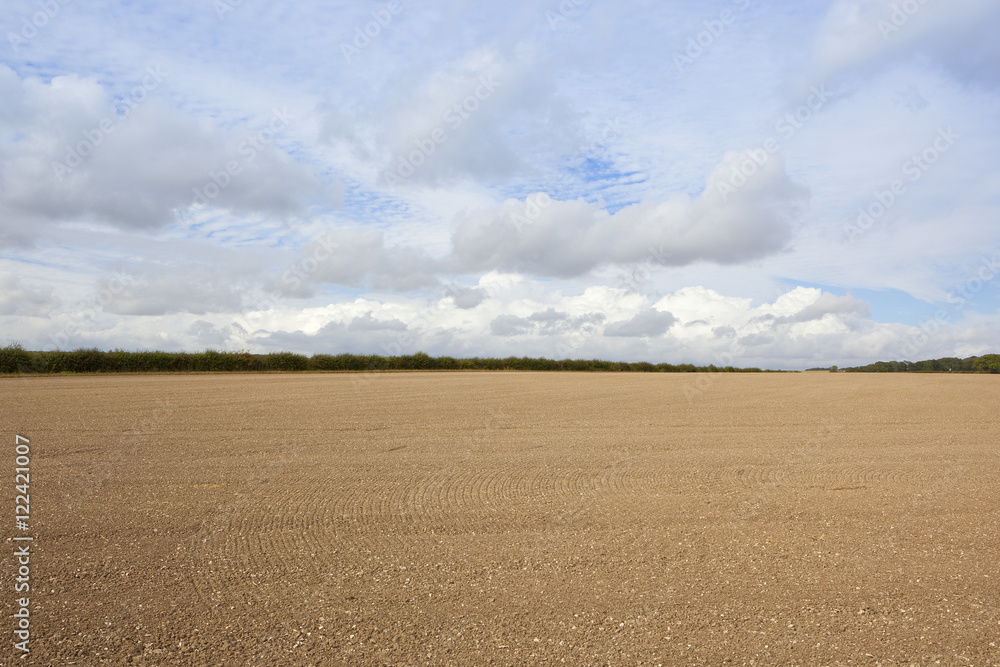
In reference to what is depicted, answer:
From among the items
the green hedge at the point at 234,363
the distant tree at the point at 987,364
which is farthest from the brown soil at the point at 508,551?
the distant tree at the point at 987,364

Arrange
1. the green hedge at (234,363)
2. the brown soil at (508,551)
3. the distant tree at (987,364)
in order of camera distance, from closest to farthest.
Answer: the brown soil at (508,551) → the green hedge at (234,363) → the distant tree at (987,364)

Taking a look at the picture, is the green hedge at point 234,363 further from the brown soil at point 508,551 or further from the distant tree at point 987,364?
the brown soil at point 508,551

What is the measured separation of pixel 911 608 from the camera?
16.0 feet

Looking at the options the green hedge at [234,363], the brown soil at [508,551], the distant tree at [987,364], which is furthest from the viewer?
the distant tree at [987,364]

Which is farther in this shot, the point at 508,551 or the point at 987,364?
the point at 987,364

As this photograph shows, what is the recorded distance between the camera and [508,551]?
20.1ft

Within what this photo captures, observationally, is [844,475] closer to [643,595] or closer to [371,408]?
[643,595]

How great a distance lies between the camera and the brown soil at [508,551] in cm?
436

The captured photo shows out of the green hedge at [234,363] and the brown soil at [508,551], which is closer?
the brown soil at [508,551]

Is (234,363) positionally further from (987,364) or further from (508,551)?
(987,364)

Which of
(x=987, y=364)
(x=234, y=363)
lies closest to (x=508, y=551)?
(x=234, y=363)

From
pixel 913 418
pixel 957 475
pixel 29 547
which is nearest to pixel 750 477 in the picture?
pixel 957 475

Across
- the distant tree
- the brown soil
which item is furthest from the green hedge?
the brown soil

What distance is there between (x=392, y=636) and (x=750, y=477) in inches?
271
